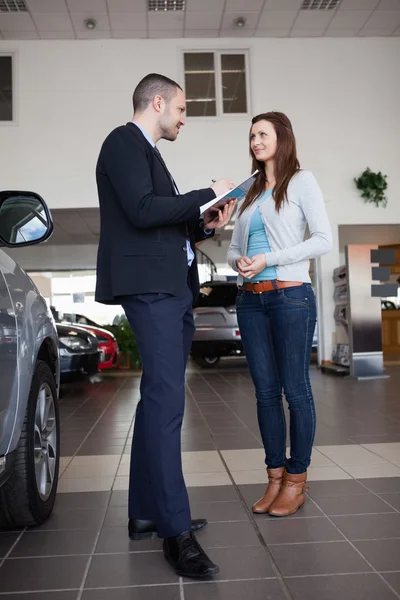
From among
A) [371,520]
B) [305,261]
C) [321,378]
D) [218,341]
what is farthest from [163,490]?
[218,341]

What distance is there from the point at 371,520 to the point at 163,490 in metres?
1.03

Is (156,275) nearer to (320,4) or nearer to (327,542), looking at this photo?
(327,542)

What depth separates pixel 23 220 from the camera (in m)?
2.63

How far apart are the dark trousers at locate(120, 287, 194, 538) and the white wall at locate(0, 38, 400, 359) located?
9088 millimetres

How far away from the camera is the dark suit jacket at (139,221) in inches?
94.0

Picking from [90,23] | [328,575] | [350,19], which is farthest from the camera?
[350,19]

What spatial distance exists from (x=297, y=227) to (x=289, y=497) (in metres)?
1.21

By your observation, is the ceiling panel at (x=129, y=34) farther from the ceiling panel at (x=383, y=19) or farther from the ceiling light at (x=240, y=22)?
the ceiling panel at (x=383, y=19)

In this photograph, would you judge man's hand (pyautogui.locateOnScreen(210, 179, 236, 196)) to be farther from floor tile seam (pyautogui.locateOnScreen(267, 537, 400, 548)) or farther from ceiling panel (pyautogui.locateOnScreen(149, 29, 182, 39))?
ceiling panel (pyautogui.locateOnScreen(149, 29, 182, 39))

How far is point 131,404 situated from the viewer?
7.75m

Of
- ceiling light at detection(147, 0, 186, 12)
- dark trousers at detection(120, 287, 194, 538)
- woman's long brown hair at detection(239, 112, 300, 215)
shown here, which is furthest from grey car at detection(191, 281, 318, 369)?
dark trousers at detection(120, 287, 194, 538)

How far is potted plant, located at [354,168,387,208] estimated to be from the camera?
11.4m

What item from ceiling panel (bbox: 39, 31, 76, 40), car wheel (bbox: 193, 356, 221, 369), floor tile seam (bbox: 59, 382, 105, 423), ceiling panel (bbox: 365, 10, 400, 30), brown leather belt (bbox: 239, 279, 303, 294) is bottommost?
floor tile seam (bbox: 59, 382, 105, 423)

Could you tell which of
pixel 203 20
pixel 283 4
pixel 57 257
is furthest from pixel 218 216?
pixel 57 257
